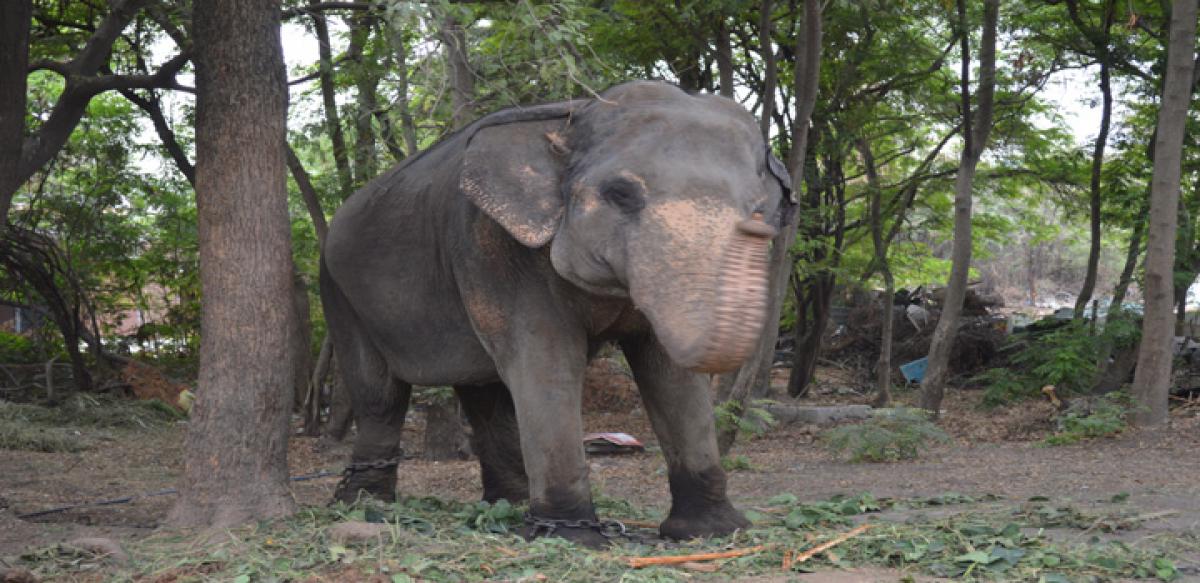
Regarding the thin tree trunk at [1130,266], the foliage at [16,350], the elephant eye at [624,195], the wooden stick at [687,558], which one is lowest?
the wooden stick at [687,558]

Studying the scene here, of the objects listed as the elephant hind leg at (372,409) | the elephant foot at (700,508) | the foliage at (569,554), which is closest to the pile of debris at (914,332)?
the elephant hind leg at (372,409)

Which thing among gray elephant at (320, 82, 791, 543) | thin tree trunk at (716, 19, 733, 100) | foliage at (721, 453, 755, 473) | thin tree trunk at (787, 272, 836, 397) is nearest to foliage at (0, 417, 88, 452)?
gray elephant at (320, 82, 791, 543)

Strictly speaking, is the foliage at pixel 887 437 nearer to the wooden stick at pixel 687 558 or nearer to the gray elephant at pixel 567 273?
the gray elephant at pixel 567 273

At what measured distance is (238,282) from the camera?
23.4 feet

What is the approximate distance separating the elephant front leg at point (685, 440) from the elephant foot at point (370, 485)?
2233 millimetres

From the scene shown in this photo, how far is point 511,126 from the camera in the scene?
6.68 meters

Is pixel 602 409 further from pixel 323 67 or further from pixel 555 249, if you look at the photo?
pixel 555 249

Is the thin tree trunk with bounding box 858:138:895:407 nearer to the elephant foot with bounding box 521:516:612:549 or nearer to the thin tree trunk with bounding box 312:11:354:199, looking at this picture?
the thin tree trunk with bounding box 312:11:354:199

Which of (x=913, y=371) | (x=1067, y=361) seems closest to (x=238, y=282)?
(x=1067, y=361)

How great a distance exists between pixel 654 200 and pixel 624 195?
201 millimetres

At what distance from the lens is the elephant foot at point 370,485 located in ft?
27.7

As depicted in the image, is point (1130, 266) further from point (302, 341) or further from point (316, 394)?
point (302, 341)

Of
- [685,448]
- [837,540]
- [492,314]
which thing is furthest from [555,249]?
[837,540]

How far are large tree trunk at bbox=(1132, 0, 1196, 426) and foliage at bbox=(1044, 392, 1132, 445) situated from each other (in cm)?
24
